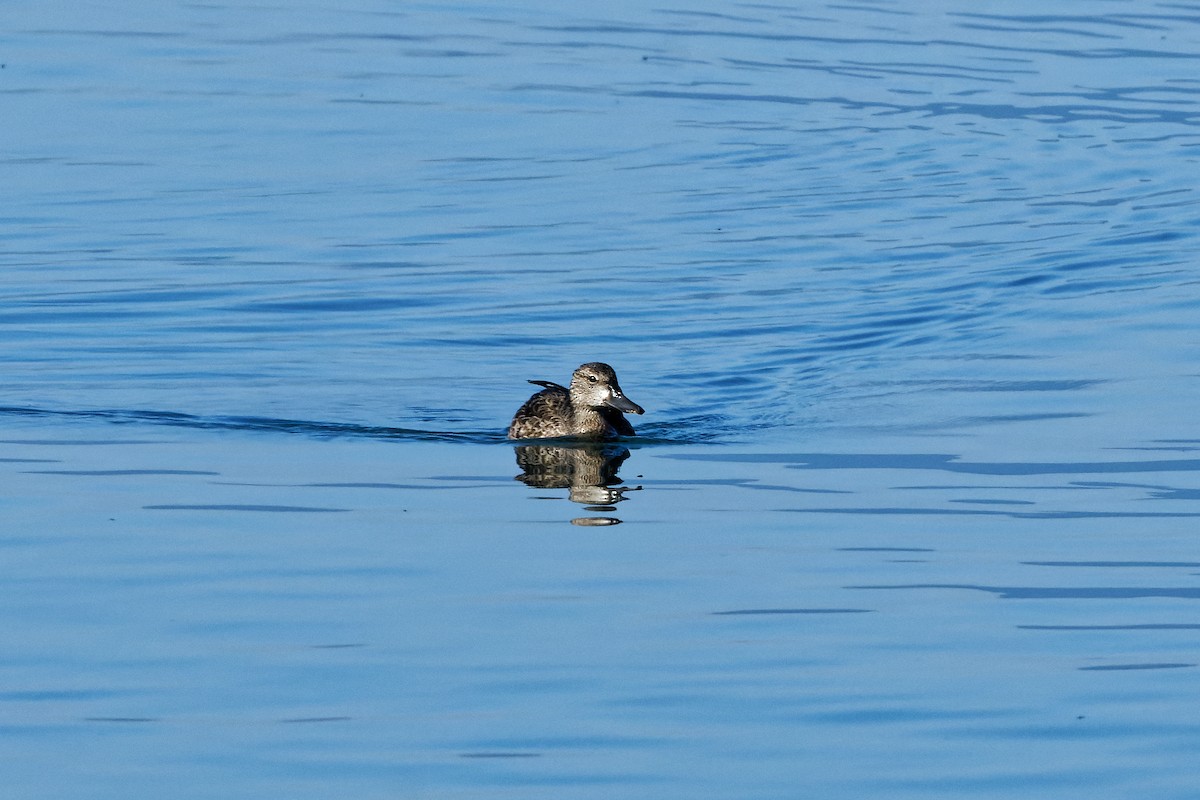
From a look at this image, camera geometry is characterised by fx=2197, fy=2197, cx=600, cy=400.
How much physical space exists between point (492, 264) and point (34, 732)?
12045mm

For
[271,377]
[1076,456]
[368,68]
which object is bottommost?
[1076,456]

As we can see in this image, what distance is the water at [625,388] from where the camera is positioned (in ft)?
26.0

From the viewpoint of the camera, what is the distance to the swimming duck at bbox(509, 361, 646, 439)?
13.8 metres

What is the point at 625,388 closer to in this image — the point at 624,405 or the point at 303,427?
the point at 624,405

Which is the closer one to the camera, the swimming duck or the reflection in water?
the reflection in water

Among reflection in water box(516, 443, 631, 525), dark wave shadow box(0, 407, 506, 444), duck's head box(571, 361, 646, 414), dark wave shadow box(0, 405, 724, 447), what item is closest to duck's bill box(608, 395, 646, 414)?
duck's head box(571, 361, 646, 414)

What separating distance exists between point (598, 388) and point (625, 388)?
227 centimetres

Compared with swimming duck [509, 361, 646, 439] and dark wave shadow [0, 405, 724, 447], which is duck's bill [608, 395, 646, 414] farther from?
dark wave shadow [0, 405, 724, 447]

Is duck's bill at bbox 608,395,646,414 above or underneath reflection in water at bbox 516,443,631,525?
above

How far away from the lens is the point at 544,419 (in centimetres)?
1402

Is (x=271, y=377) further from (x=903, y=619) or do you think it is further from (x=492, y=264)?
(x=903, y=619)

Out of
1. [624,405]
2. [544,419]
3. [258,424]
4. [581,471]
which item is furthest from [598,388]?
[258,424]

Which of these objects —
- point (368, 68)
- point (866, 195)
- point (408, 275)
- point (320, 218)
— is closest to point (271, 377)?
point (408, 275)

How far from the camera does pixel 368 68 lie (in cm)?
2894
